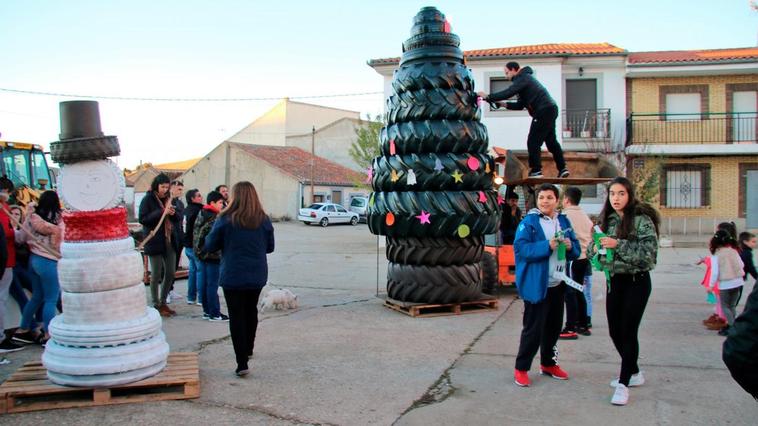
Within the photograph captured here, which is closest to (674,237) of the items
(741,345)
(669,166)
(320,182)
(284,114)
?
(669,166)

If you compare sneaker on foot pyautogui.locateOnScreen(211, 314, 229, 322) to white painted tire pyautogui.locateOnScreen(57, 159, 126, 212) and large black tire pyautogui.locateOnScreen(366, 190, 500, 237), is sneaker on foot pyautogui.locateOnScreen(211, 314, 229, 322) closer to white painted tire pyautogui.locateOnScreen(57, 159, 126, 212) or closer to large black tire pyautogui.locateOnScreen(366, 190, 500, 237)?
large black tire pyautogui.locateOnScreen(366, 190, 500, 237)

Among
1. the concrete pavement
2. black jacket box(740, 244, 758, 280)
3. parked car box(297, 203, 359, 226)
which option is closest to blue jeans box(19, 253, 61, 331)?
the concrete pavement

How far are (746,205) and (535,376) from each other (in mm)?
23511

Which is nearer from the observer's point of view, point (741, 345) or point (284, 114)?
point (741, 345)

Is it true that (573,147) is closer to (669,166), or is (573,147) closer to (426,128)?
(669,166)

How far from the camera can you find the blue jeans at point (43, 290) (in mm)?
6602

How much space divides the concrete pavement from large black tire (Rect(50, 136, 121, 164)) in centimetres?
199

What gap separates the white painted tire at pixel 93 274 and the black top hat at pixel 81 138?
84 cm

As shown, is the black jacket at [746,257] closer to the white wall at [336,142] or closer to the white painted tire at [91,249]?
the white painted tire at [91,249]

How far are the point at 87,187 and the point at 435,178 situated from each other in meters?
4.37

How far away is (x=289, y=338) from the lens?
283 inches

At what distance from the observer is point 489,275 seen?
9906mm

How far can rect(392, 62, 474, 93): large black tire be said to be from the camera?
8445 millimetres

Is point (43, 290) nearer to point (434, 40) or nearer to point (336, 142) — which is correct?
point (434, 40)
